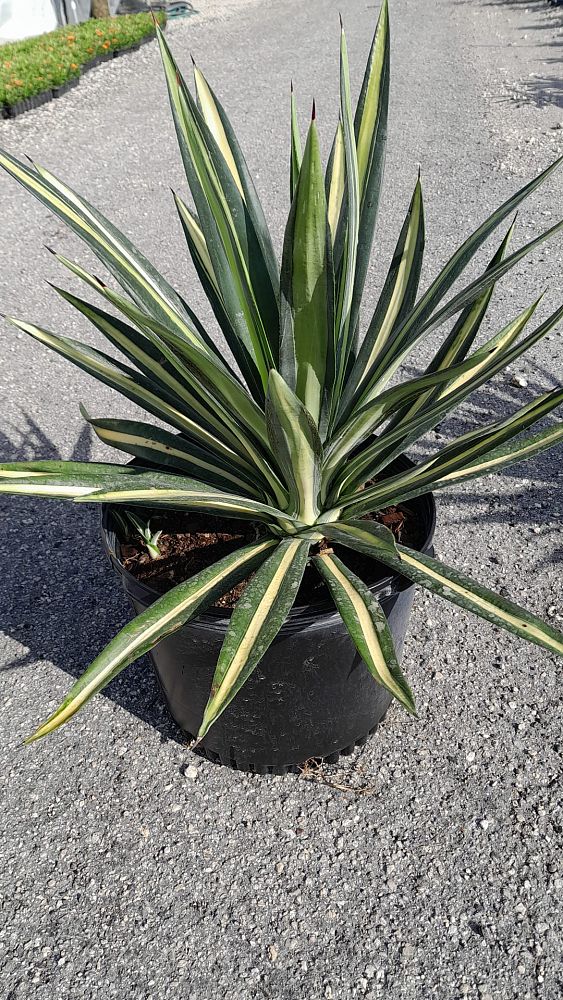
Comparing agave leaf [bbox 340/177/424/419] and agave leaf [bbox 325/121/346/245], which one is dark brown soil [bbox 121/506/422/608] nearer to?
agave leaf [bbox 340/177/424/419]

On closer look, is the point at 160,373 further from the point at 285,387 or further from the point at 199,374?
the point at 285,387

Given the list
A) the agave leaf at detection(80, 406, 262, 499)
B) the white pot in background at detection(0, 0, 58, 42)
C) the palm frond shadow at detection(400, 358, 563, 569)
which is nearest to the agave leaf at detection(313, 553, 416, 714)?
the agave leaf at detection(80, 406, 262, 499)

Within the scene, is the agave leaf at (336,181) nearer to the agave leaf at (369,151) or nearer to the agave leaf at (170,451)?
the agave leaf at (369,151)

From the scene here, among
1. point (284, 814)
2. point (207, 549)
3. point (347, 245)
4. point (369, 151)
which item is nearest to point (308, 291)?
point (347, 245)

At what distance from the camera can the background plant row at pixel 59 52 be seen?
585 cm

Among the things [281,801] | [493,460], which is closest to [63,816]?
[281,801]

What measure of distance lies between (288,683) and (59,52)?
6.75 m

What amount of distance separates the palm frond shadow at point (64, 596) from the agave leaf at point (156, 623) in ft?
2.13

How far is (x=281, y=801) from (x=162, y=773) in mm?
277

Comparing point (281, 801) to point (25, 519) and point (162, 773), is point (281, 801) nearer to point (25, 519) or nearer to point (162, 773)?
point (162, 773)

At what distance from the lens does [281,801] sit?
172cm

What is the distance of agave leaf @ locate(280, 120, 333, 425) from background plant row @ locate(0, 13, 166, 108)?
543cm

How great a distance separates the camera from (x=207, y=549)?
5.50 ft

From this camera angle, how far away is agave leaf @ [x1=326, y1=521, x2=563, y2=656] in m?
1.16
